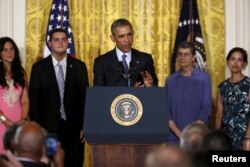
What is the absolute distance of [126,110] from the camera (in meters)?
4.61

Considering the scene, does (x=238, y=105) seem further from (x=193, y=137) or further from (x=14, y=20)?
(x=193, y=137)

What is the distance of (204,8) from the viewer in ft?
24.8

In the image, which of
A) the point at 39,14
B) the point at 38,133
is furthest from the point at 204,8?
the point at 38,133

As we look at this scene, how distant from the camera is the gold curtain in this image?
7.52 metres

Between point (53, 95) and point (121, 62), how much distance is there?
977 millimetres

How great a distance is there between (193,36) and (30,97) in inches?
85.5

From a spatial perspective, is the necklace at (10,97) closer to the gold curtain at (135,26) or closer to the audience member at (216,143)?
the gold curtain at (135,26)

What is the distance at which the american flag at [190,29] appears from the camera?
23.9 feet

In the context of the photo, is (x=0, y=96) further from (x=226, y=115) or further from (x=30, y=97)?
(x=226, y=115)

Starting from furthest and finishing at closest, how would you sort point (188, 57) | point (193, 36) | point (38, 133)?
point (193, 36)
point (188, 57)
point (38, 133)

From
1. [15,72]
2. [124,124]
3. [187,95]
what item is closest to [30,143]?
[124,124]

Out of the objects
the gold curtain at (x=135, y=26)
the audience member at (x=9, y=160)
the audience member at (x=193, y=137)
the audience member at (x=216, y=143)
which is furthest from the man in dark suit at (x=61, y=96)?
the audience member at (x=216, y=143)

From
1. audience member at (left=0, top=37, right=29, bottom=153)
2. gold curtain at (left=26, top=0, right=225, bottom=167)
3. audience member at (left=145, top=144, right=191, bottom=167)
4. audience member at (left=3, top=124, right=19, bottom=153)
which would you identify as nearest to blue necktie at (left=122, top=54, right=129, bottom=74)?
audience member at (left=0, top=37, right=29, bottom=153)

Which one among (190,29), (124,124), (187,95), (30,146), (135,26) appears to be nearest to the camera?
(30,146)
